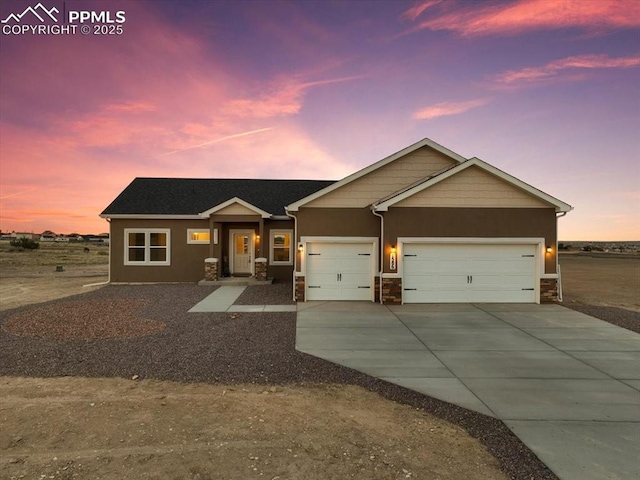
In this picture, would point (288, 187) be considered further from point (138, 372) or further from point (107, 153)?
point (138, 372)

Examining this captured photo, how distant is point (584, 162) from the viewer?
21578mm

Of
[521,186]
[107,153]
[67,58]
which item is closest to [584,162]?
[521,186]

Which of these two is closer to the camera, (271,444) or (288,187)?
(271,444)

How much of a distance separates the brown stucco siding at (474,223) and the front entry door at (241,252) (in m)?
8.55

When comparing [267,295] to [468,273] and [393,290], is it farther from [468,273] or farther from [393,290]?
[468,273]

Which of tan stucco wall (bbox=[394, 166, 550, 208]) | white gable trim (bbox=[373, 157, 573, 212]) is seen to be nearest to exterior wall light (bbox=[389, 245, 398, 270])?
white gable trim (bbox=[373, 157, 573, 212])

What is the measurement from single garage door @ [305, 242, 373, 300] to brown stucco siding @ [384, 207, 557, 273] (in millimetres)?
983

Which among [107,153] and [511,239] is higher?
[107,153]

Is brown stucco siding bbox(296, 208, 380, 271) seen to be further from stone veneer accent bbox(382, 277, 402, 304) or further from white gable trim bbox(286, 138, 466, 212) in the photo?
stone veneer accent bbox(382, 277, 402, 304)

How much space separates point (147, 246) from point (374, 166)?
39.1 ft

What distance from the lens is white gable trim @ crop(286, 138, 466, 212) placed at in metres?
11.6

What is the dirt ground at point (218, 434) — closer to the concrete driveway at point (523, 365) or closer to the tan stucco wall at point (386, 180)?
the concrete driveway at point (523, 365)

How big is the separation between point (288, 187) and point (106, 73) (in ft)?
32.6

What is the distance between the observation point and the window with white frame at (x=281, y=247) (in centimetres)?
1664
